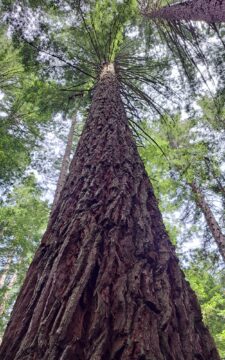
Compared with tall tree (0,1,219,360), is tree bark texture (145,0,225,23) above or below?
above

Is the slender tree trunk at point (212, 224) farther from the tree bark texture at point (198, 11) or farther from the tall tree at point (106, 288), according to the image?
the tall tree at point (106, 288)

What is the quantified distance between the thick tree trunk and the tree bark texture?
A: 4.79 m

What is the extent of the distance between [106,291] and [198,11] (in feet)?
21.6

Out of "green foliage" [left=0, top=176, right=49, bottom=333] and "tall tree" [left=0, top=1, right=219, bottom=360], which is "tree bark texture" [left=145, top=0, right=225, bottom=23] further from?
"green foliage" [left=0, top=176, right=49, bottom=333]

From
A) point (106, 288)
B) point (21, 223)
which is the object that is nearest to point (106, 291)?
point (106, 288)

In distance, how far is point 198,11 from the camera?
6395 millimetres

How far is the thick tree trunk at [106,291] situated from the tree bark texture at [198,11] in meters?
4.79

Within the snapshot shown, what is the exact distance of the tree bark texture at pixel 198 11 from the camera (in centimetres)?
568

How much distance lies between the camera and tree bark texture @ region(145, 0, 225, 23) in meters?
5.68

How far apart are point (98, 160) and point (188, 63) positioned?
6.78 meters

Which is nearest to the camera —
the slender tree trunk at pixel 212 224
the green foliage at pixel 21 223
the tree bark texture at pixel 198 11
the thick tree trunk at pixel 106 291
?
the thick tree trunk at pixel 106 291

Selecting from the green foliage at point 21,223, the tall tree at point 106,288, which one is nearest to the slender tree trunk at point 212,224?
the green foliage at point 21,223

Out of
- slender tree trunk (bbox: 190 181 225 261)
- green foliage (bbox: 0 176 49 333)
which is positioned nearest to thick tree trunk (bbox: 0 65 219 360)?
slender tree trunk (bbox: 190 181 225 261)

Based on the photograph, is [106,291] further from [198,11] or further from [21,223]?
[21,223]
